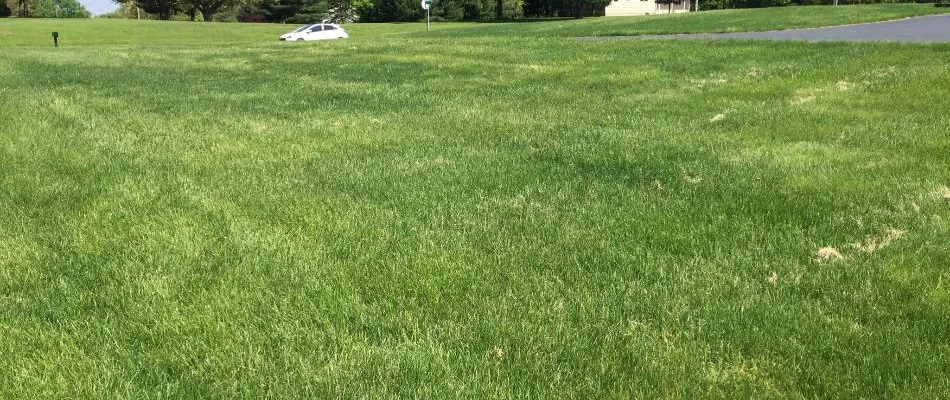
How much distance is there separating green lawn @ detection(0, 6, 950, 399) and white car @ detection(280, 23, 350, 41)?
28250mm

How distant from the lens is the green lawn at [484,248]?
3.41 metres

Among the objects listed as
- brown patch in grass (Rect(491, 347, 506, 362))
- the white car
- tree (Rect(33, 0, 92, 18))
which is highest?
tree (Rect(33, 0, 92, 18))

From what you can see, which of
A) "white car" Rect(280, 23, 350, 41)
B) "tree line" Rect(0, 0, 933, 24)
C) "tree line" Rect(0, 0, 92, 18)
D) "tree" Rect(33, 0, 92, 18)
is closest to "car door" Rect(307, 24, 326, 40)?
"white car" Rect(280, 23, 350, 41)

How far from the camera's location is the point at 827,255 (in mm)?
4652

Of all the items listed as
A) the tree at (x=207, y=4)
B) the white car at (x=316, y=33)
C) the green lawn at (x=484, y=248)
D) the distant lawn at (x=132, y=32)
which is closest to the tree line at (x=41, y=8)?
the tree at (x=207, y=4)

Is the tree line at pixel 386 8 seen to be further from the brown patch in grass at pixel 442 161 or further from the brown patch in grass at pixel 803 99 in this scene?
the brown patch in grass at pixel 442 161

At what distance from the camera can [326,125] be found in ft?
30.3

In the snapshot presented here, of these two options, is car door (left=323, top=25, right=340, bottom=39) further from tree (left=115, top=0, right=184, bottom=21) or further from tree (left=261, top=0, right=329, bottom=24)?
tree (left=115, top=0, right=184, bottom=21)

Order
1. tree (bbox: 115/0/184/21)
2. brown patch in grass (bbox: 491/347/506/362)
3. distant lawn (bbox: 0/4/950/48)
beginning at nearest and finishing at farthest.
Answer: brown patch in grass (bbox: 491/347/506/362), distant lawn (bbox: 0/4/950/48), tree (bbox: 115/0/184/21)

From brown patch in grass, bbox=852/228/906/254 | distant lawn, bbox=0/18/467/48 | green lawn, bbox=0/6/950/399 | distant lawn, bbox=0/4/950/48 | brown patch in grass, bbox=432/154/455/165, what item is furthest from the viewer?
distant lawn, bbox=0/18/467/48

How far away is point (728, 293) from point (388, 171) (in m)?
3.72

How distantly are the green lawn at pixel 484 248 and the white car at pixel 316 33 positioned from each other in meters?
28.3

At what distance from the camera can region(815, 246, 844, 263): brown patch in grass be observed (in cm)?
459

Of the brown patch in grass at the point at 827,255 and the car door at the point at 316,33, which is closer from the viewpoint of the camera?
the brown patch in grass at the point at 827,255
